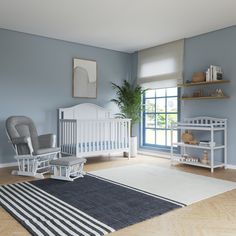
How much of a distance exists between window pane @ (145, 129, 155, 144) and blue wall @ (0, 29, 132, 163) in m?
1.35

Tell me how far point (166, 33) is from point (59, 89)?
7.77 feet

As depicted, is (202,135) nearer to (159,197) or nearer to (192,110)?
(192,110)

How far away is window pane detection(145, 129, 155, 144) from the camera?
5.96 meters

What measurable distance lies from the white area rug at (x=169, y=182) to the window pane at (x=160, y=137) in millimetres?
1367

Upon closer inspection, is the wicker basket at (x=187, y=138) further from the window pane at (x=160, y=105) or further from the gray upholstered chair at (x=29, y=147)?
the gray upholstered chair at (x=29, y=147)

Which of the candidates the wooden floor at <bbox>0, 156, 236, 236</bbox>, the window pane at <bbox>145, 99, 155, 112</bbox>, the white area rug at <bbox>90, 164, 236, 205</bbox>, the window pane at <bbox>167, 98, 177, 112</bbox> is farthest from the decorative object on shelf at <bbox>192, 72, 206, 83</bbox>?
the wooden floor at <bbox>0, 156, 236, 236</bbox>

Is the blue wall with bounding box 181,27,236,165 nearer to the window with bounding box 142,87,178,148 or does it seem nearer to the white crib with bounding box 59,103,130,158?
the window with bounding box 142,87,178,148

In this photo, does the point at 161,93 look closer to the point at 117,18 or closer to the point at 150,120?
the point at 150,120

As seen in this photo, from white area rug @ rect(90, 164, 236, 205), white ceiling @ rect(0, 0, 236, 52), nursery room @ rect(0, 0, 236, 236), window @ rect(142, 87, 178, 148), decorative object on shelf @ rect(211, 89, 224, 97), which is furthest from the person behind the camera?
window @ rect(142, 87, 178, 148)

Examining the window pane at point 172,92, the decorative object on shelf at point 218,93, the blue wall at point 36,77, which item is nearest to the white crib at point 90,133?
the blue wall at point 36,77

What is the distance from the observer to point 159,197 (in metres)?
2.84

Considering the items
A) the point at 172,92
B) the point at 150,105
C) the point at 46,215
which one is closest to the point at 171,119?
the point at 172,92

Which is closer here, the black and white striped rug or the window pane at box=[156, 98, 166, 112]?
the black and white striped rug

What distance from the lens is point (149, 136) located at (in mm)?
6059
